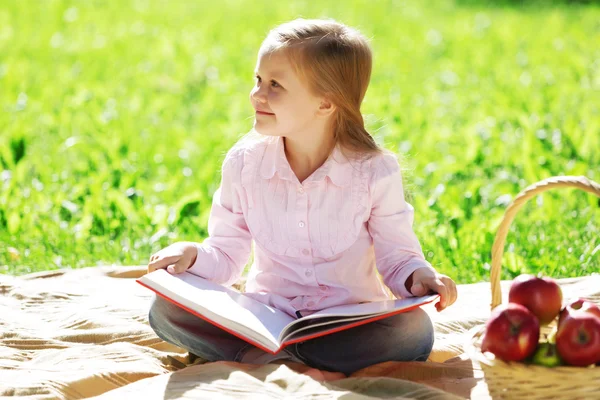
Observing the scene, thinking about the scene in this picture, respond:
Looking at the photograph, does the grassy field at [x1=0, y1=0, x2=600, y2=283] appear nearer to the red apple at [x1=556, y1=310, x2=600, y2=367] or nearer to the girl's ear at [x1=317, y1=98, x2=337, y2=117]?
the girl's ear at [x1=317, y1=98, x2=337, y2=117]

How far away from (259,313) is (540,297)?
A: 2.53ft

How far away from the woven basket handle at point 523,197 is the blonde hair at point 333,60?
54 centimetres

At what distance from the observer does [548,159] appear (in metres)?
4.96

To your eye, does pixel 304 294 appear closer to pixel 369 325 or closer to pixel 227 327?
pixel 369 325

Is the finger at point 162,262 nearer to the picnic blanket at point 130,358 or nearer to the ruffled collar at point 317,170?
the picnic blanket at point 130,358

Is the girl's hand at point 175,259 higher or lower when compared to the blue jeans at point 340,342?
higher

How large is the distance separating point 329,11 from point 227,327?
7.48m

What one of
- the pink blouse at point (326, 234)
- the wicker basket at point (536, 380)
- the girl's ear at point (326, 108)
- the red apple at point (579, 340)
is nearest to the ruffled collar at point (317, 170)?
the pink blouse at point (326, 234)

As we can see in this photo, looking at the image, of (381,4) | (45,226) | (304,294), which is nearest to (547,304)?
(304,294)

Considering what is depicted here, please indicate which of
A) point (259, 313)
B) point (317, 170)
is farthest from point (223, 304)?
point (317, 170)

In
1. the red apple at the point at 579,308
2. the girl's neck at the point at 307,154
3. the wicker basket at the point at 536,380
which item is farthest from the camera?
the girl's neck at the point at 307,154

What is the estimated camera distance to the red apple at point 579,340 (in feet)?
7.38

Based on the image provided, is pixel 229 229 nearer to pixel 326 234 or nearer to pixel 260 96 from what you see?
pixel 326 234

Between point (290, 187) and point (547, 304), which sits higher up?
point (290, 187)
